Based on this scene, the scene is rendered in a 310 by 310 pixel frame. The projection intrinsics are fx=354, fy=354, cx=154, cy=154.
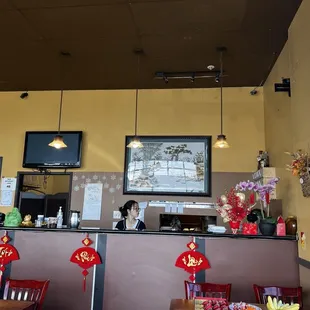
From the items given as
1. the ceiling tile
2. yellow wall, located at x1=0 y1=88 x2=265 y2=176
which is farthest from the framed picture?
the ceiling tile

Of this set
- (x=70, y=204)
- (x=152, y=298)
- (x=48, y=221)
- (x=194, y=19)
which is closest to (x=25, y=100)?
(x=70, y=204)

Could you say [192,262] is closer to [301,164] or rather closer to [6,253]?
[301,164]

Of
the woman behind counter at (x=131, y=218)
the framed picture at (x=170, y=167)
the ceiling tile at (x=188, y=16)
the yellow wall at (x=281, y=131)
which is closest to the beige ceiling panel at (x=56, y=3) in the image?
the ceiling tile at (x=188, y=16)

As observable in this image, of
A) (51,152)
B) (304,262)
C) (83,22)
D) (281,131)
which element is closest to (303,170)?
(304,262)

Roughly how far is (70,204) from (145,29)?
10.3 ft

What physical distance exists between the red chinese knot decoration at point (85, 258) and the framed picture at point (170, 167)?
2.20 m

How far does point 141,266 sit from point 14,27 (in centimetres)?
300

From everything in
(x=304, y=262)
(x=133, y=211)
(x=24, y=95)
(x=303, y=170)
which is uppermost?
(x=24, y=95)

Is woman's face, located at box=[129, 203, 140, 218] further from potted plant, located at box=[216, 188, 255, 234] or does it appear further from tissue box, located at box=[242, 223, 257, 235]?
tissue box, located at box=[242, 223, 257, 235]

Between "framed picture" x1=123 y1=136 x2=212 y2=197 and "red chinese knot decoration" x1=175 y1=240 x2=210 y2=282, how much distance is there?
7.14ft

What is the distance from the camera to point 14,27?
405 cm

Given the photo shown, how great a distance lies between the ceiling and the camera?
3.60 metres

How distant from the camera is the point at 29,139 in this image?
238 inches

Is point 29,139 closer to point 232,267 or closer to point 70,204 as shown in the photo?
point 70,204
